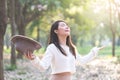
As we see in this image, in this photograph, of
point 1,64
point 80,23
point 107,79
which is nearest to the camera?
point 1,64

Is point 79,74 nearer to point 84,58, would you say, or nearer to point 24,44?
point 84,58

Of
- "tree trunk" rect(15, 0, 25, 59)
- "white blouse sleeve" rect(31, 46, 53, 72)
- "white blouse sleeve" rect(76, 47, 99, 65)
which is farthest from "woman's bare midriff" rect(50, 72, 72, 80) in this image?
"tree trunk" rect(15, 0, 25, 59)

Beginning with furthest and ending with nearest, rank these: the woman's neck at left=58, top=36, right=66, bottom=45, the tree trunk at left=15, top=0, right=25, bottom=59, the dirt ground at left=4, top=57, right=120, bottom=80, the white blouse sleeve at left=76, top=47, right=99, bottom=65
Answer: the tree trunk at left=15, top=0, right=25, bottom=59 < the dirt ground at left=4, top=57, right=120, bottom=80 < the white blouse sleeve at left=76, top=47, right=99, bottom=65 < the woman's neck at left=58, top=36, right=66, bottom=45

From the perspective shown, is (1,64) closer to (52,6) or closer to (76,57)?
(76,57)

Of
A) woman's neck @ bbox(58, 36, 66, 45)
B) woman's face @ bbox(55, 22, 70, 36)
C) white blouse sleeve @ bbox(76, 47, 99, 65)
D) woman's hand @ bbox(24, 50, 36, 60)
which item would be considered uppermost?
woman's face @ bbox(55, 22, 70, 36)

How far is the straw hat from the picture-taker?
5086mm

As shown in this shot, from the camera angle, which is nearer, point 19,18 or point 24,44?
point 24,44

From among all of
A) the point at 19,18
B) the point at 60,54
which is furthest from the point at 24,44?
the point at 19,18

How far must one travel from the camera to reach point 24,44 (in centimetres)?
510

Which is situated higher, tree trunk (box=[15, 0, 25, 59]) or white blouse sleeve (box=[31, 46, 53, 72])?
white blouse sleeve (box=[31, 46, 53, 72])

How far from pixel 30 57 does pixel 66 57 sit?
68 cm

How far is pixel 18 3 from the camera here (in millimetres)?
23344

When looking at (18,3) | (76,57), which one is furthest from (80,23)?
(76,57)

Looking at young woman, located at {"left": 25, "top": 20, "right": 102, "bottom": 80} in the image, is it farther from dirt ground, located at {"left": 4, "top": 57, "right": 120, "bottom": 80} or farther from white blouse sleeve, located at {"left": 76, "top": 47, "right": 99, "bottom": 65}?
dirt ground, located at {"left": 4, "top": 57, "right": 120, "bottom": 80}
